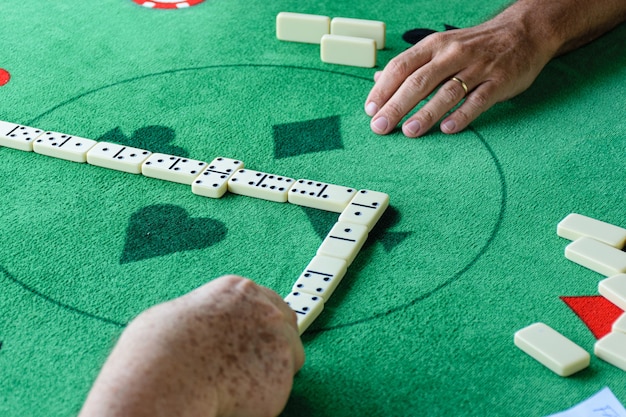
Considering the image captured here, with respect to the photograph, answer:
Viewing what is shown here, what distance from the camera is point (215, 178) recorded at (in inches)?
71.6

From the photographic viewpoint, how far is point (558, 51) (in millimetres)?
2312

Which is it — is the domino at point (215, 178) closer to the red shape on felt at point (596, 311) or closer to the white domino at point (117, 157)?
the white domino at point (117, 157)

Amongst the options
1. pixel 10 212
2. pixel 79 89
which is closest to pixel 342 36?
pixel 79 89

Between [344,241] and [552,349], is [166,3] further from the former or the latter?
[552,349]

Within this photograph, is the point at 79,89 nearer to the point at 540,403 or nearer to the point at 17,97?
the point at 17,97

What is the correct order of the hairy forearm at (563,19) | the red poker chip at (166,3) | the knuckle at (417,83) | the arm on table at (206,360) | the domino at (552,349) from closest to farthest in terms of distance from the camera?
the arm on table at (206,360) < the domino at (552,349) < the knuckle at (417,83) < the hairy forearm at (563,19) < the red poker chip at (166,3)

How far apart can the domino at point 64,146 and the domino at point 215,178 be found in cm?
30

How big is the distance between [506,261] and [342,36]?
96cm

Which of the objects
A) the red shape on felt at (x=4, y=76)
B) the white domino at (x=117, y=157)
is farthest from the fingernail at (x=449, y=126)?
the red shape on felt at (x=4, y=76)

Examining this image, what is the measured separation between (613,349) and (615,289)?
15 cm

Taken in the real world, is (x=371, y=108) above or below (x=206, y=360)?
below

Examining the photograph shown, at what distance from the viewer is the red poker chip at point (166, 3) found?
2664 mm

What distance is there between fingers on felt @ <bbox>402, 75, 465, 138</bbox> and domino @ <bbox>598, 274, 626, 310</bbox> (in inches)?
24.7

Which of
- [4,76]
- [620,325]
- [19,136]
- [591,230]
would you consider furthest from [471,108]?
[4,76]
